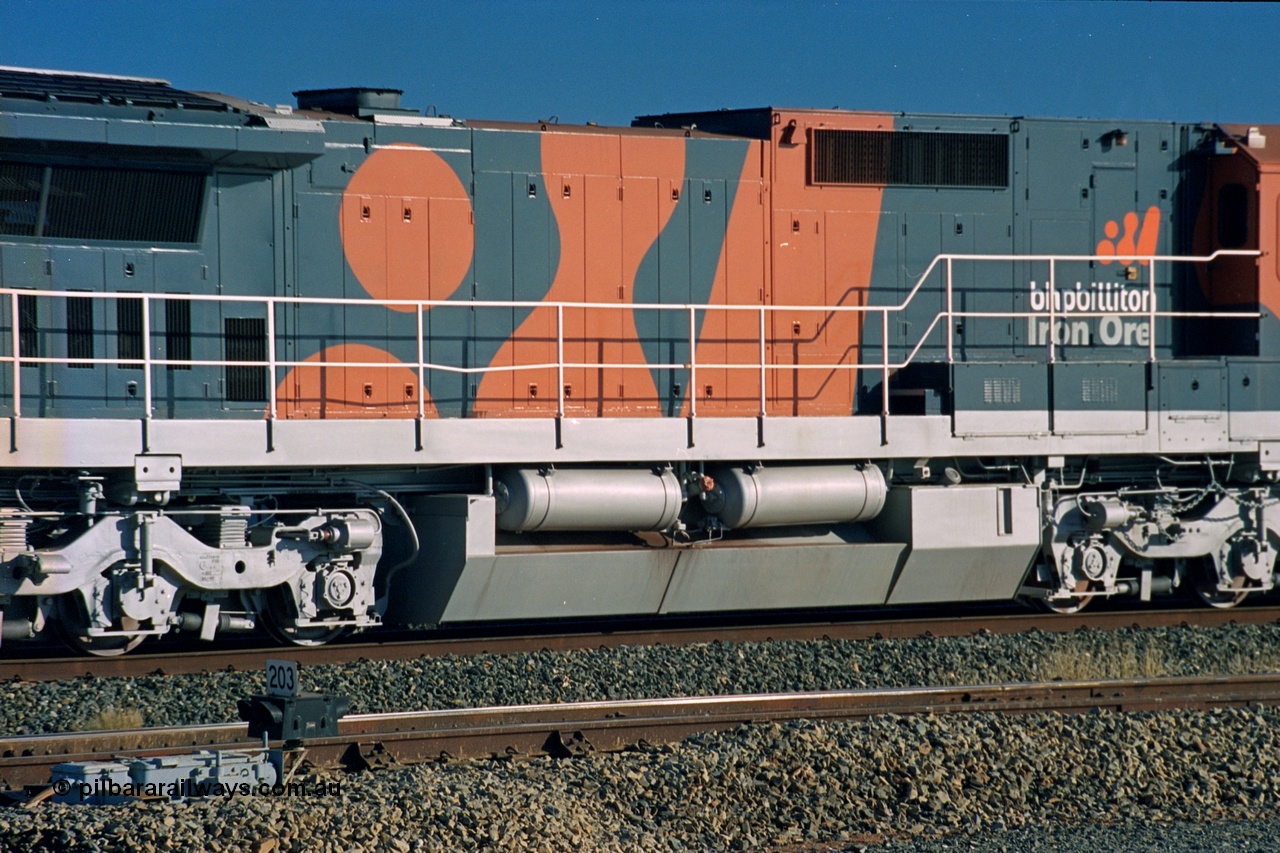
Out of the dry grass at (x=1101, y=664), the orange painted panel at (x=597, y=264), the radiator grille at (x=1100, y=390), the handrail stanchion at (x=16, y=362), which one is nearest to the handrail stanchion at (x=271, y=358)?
the handrail stanchion at (x=16, y=362)

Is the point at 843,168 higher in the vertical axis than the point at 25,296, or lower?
higher

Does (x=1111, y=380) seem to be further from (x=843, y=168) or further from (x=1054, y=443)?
(x=843, y=168)

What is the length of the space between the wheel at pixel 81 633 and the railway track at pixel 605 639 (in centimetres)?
14

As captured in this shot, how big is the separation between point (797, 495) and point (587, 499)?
1593mm

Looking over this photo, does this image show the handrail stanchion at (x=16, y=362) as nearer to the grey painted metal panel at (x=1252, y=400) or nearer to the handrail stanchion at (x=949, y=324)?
the handrail stanchion at (x=949, y=324)

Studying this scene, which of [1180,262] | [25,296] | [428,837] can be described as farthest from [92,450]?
[1180,262]

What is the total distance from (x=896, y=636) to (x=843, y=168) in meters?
3.66

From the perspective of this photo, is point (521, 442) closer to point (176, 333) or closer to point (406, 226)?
point (406, 226)

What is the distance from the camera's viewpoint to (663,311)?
35.9 feet

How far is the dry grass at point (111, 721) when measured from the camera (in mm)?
7832

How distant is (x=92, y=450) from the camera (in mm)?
8648

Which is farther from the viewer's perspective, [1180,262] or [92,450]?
[1180,262]

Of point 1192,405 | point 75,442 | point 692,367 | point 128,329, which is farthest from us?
point 1192,405

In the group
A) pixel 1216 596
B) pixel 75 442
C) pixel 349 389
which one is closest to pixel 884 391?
pixel 1216 596
